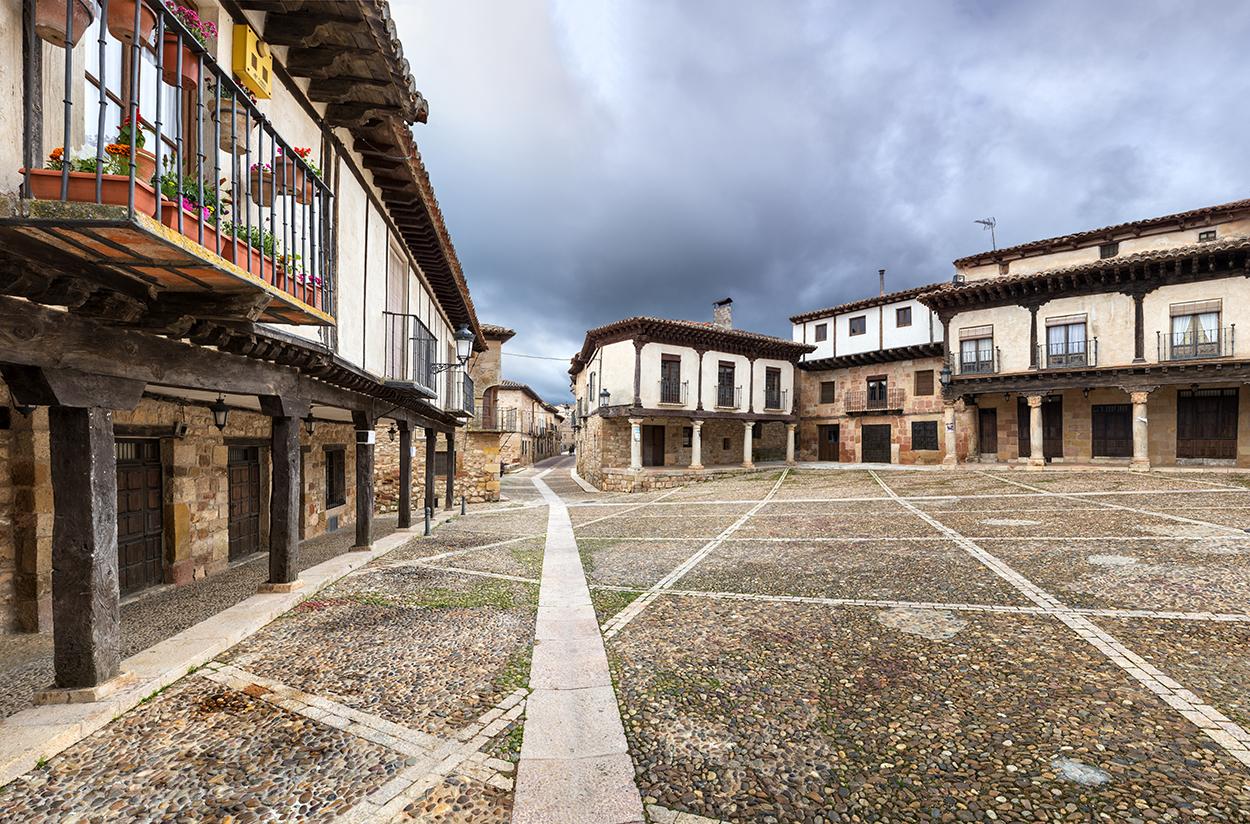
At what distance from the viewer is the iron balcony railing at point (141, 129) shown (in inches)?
112

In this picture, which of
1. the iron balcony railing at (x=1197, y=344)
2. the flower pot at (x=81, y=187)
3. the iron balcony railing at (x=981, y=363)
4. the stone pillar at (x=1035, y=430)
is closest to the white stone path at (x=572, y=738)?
the flower pot at (x=81, y=187)

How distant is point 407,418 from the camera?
1175 centimetres

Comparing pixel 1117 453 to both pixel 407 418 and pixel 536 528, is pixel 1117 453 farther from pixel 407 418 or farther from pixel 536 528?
pixel 407 418

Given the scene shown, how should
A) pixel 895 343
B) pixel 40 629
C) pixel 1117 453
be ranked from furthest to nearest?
pixel 895 343
pixel 1117 453
pixel 40 629

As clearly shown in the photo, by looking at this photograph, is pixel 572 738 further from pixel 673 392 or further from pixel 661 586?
pixel 673 392

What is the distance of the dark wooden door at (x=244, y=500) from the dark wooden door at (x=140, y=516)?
5.40 feet

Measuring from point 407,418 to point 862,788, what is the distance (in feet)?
35.1

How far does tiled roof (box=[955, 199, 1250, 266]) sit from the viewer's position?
19297mm

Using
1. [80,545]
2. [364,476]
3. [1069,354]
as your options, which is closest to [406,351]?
[364,476]

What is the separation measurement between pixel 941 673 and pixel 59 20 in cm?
751

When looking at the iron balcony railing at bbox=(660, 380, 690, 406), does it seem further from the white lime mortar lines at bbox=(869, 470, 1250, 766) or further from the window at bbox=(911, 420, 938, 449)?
the white lime mortar lines at bbox=(869, 470, 1250, 766)

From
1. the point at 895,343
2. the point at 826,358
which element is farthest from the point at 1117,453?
the point at 826,358

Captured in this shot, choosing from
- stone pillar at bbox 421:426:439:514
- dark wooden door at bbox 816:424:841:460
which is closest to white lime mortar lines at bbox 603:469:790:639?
stone pillar at bbox 421:426:439:514

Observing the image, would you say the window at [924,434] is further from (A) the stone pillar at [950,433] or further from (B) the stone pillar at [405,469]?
(B) the stone pillar at [405,469]
